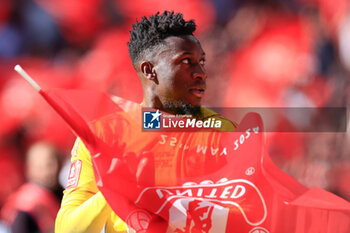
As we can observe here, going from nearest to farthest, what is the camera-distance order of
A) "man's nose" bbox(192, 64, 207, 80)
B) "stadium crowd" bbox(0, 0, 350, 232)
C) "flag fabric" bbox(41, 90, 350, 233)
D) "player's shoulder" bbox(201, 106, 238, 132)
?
1. "flag fabric" bbox(41, 90, 350, 233)
2. "man's nose" bbox(192, 64, 207, 80)
3. "player's shoulder" bbox(201, 106, 238, 132)
4. "stadium crowd" bbox(0, 0, 350, 232)

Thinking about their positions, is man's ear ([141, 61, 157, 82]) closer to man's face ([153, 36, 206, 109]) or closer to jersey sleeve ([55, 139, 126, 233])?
man's face ([153, 36, 206, 109])

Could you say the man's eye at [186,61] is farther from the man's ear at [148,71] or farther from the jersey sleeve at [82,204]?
the jersey sleeve at [82,204]

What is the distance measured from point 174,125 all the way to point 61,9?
2.25 meters

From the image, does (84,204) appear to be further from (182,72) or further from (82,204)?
(182,72)

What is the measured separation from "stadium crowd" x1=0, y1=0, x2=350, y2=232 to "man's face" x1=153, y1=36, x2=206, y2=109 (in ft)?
5.22

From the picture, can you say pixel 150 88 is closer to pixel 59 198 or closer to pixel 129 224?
pixel 129 224

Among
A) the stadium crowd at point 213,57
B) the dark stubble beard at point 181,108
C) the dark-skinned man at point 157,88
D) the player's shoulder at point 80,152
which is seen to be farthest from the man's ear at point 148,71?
the stadium crowd at point 213,57

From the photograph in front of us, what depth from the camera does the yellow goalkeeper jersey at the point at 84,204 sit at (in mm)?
1197

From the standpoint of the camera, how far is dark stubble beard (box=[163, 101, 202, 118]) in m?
1.34

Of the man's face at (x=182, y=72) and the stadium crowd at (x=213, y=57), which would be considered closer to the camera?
the man's face at (x=182, y=72)

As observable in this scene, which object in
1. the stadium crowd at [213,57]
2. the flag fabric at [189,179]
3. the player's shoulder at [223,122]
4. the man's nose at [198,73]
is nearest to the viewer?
the flag fabric at [189,179]

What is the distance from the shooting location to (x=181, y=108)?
53.1 inches

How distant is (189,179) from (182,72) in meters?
0.34

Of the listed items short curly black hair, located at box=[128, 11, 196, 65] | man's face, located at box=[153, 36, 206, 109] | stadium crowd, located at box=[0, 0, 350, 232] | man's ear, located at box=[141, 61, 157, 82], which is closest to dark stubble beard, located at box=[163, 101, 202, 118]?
man's face, located at box=[153, 36, 206, 109]
